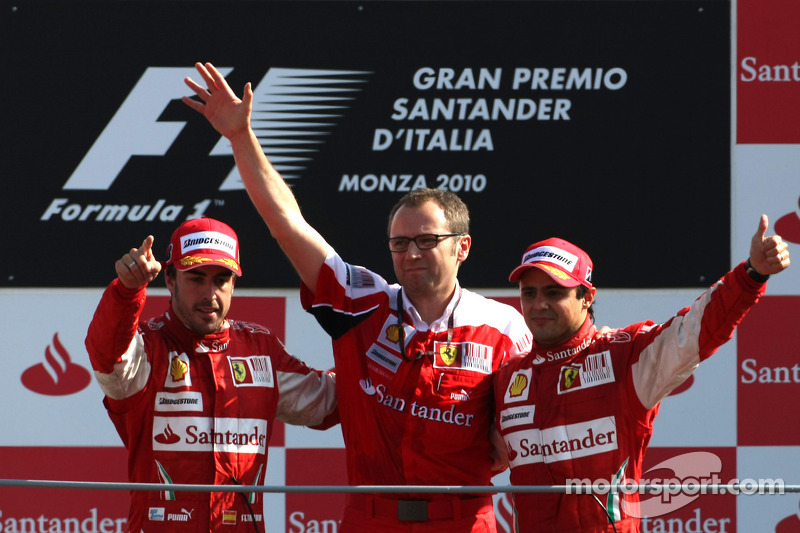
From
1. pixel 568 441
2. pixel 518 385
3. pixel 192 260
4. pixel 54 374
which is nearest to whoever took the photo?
pixel 568 441

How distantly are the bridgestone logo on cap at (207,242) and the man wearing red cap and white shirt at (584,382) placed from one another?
2.48 feet

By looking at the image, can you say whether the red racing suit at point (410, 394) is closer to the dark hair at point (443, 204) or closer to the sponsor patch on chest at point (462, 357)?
the sponsor patch on chest at point (462, 357)

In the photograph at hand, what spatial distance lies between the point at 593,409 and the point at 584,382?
7 cm

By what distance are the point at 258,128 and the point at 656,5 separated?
145cm

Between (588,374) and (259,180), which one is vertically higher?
(259,180)

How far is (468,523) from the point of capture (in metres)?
2.32

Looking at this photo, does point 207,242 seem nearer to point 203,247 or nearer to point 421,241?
point 203,247

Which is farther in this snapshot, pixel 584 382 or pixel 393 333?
pixel 393 333

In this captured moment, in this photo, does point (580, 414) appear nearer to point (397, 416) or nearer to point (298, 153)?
point (397, 416)

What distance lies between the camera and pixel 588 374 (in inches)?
89.8

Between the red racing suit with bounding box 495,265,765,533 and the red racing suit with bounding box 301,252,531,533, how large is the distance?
111 mm

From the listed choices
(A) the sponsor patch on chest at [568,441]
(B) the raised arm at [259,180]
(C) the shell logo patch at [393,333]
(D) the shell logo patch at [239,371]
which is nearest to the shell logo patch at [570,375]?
(A) the sponsor patch on chest at [568,441]

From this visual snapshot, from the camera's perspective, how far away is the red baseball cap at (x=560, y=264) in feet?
7.66

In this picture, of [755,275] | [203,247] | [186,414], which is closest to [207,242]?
[203,247]
